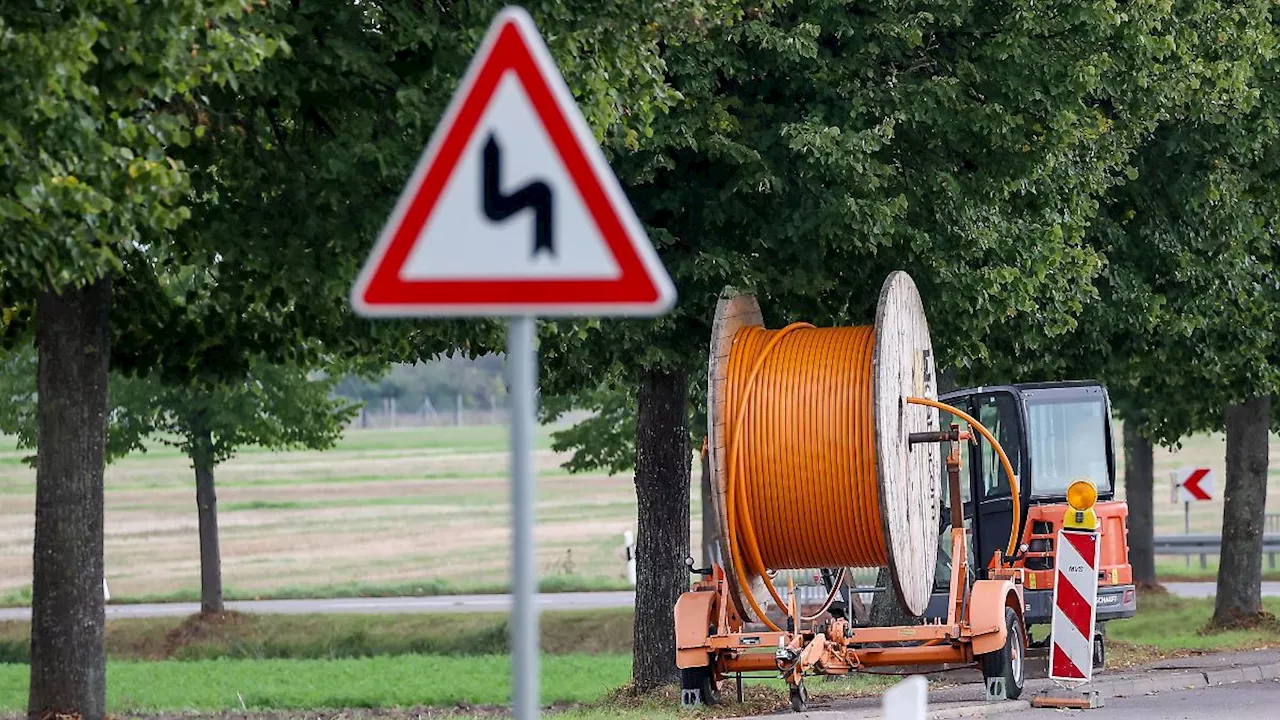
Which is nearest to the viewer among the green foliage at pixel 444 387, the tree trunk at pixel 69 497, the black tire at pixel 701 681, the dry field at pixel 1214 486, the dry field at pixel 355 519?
the tree trunk at pixel 69 497

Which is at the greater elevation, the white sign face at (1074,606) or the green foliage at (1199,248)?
the green foliage at (1199,248)

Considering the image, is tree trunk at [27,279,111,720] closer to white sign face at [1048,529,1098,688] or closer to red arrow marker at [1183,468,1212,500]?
white sign face at [1048,529,1098,688]

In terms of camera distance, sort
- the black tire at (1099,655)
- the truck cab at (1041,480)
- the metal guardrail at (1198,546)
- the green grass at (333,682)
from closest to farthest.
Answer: the truck cab at (1041,480)
the black tire at (1099,655)
the green grass at (333,682)
the metal guardrail at (1198,546)

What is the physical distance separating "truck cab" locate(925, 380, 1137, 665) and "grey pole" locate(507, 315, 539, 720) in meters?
16.0

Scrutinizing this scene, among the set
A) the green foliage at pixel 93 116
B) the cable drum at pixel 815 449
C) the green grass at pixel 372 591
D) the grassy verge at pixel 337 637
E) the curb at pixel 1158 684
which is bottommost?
the grassy verge at pixel 337 637

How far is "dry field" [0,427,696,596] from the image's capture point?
175ft

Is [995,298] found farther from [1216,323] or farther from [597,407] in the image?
[597,407]

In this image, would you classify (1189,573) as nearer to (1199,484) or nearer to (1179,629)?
(1199,484)

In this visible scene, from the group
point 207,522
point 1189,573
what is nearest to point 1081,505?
point 207,522

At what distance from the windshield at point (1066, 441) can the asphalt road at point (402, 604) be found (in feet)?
49.0

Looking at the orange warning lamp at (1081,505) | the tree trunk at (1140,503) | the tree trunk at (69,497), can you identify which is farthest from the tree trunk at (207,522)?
the tree trunk at (69,497)

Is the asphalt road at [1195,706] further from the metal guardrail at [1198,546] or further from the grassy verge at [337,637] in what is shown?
the metal guardrail at [1198,546]

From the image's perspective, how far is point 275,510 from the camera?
80.4 meters

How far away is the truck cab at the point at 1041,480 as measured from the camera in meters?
21.7
